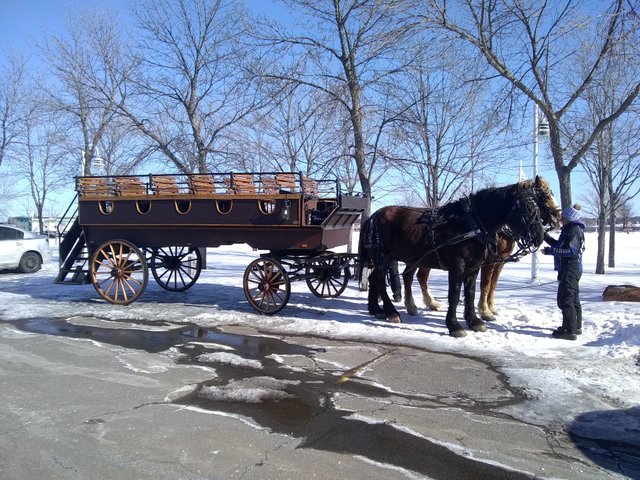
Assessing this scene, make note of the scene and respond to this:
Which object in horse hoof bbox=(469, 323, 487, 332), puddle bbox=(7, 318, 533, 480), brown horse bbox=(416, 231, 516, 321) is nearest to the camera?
puddle bbox=(7, 318, 533, 480)

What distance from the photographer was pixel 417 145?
46.3 ft

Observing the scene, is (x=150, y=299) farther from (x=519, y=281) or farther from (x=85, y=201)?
(x=519, y=281)

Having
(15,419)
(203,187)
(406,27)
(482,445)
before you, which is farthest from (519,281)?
(15,419)

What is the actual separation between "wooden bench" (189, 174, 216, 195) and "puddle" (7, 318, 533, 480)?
2.91 m

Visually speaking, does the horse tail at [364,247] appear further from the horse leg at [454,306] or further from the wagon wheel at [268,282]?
the horse leg at [454,306]

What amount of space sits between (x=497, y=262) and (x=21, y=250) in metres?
15.0

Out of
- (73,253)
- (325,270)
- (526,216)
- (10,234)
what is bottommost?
(325,270)

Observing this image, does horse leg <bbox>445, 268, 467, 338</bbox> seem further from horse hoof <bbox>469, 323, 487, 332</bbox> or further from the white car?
the white car

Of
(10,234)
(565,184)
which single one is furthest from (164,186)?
(10,234)

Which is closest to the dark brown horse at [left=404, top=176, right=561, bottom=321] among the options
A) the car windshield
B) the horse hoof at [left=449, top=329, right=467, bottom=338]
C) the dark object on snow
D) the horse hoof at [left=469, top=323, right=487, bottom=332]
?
the horse hoof at [left=469, top=323, right=487, bottom=332]

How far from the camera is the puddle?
369 centimetres

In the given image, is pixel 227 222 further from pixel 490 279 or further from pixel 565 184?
pixel 565 184

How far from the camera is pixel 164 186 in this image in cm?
979

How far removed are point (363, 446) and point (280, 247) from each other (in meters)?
5.60
